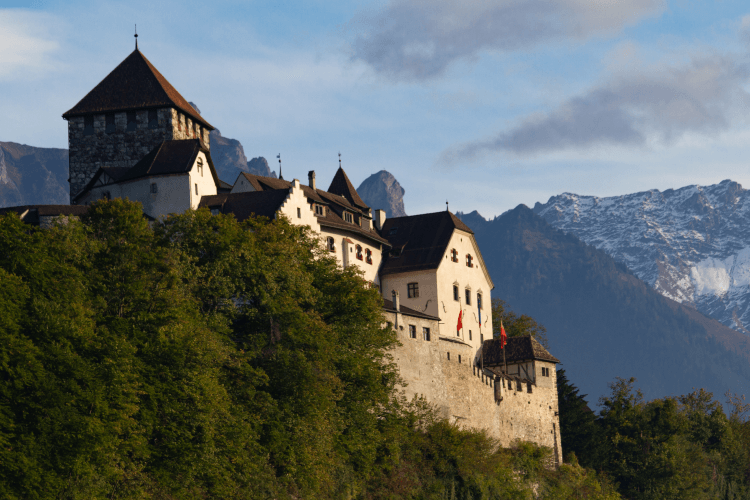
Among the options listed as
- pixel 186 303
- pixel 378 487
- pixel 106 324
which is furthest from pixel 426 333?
pixel 106 324

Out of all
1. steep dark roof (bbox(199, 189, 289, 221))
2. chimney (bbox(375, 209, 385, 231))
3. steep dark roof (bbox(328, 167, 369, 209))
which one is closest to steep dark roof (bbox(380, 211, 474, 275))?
chimney (bbox(375, 209, 385, 231))

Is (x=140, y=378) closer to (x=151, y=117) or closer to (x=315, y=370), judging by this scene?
(x=315, y=370)

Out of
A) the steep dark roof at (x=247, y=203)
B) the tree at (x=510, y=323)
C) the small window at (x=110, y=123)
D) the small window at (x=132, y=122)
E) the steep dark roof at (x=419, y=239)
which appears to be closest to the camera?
the steep dark roof at (x=247, y=203)

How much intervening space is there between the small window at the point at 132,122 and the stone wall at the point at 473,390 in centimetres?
2430

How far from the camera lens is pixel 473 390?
75.3 meters

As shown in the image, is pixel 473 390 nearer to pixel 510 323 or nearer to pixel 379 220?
pixel 379 220

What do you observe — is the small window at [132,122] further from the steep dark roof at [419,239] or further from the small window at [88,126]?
the steep dark roof at [419,239]

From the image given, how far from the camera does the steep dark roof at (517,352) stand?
83.1 metres

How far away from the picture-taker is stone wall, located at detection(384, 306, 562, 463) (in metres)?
69.8

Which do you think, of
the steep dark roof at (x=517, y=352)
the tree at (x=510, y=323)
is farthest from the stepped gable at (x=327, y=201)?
the tree at (x=510, y=323)

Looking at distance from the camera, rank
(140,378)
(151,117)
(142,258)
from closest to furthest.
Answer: (140,378) → (142,258) → (151,117)

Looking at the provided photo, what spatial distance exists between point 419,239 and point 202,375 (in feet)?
122

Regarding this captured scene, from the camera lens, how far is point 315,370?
58.9m

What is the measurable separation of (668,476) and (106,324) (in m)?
54.0
